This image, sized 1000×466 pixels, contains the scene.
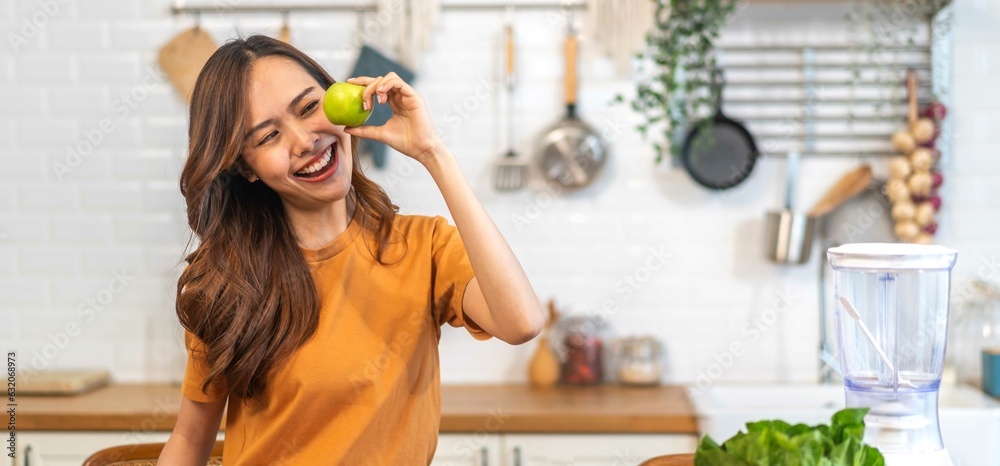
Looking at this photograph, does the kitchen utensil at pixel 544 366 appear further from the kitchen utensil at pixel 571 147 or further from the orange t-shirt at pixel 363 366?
the orange t-shirt at pixel 363 366

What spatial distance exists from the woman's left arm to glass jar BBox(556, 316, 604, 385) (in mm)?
1418

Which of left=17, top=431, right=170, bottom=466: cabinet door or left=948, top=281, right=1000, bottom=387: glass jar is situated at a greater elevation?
left=948, top=281, right=1000, bottom=387: glass jar

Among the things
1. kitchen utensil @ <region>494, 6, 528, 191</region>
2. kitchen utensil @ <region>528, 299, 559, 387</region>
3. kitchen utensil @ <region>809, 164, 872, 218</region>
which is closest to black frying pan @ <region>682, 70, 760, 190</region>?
kitchen utensil @ <region>809, 164, 872, 218</region>

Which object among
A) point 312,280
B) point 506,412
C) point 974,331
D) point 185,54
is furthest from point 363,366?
point 974,331

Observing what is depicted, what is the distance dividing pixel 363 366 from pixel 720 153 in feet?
5.45

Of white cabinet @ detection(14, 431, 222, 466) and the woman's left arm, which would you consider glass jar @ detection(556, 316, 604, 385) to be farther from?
the woman's left arm

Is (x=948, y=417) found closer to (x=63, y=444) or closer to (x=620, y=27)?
(x=620, y=27)

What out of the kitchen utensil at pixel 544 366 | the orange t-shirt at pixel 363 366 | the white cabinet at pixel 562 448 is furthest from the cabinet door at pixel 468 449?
the orange t-shirt at pixel 363 366

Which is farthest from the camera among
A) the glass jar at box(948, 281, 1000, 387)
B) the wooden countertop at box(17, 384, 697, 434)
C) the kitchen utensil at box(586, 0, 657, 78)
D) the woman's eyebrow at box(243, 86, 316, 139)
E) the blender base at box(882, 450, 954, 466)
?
the kitchen utensil at box(586, 0, 657, 78)

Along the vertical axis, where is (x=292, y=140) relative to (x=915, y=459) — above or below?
above

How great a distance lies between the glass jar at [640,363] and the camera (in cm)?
272

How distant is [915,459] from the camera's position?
127cm

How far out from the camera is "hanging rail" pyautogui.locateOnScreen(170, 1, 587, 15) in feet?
9.18

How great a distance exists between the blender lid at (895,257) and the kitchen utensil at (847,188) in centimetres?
144
